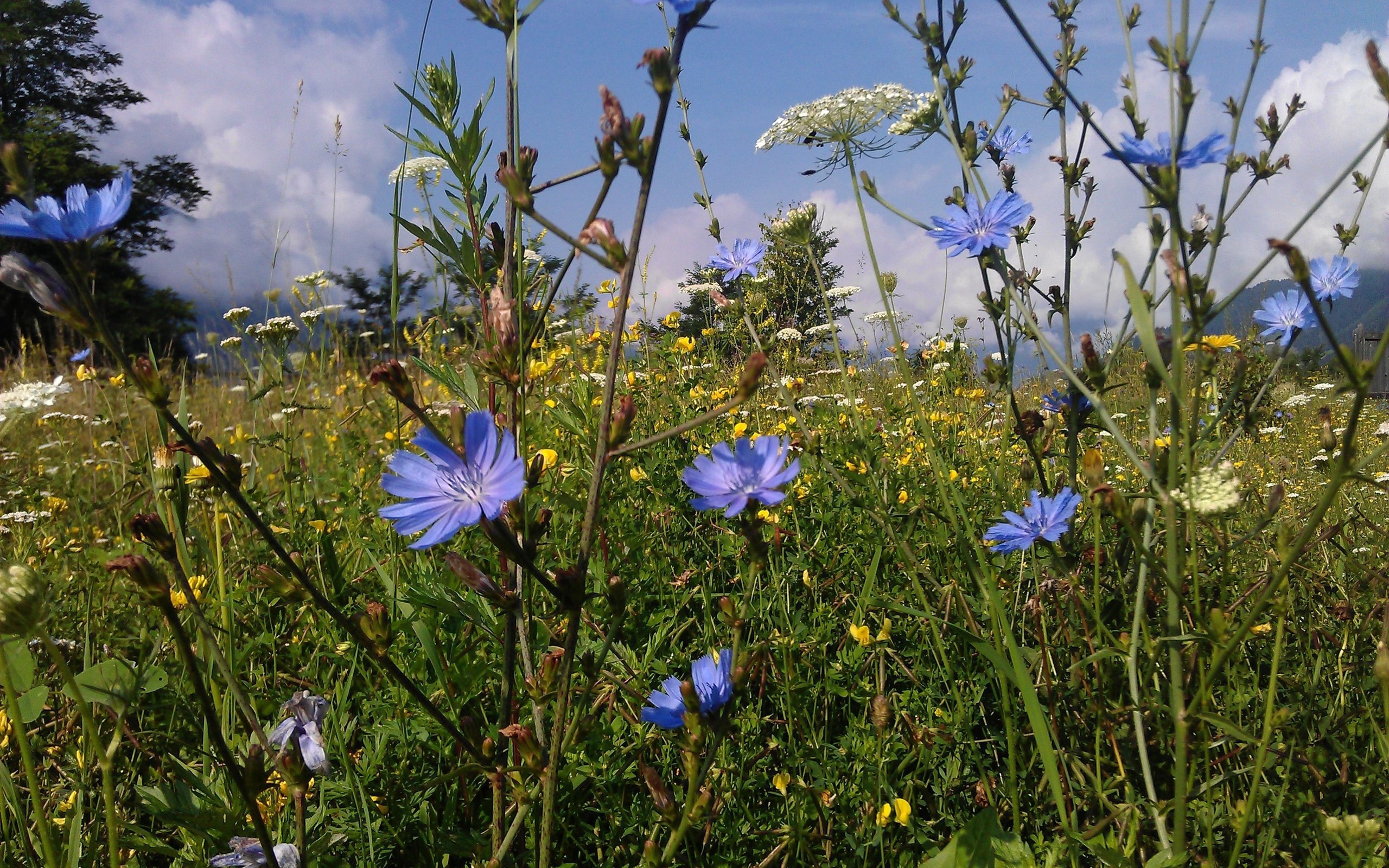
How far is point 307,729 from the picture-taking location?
1168mm

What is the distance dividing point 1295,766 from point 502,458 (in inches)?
67.9

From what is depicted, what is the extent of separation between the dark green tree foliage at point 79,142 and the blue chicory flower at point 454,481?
24.0 metres

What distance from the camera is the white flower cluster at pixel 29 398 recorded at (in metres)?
1.97

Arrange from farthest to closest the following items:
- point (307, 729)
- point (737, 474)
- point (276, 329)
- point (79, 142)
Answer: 1. point (79, 142)
2. point (276, 329)
3. point (307, 729)
4. point (737, 474)

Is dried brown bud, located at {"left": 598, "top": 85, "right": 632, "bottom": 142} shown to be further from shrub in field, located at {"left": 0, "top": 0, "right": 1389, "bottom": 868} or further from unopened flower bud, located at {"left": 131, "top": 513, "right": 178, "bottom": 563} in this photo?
unopened flower bud, located at {"left": 131, "top": 513, "right": 178, "bottom": 563}

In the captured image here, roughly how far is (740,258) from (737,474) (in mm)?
1192

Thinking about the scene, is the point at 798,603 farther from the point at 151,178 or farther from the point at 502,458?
the point at 151,178

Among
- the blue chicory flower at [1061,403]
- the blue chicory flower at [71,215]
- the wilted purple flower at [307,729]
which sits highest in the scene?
the blue chicory flower at [71,215]

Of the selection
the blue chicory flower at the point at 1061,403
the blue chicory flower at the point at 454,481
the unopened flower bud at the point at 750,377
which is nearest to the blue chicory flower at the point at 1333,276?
the blue chicory flower at the point at 1061,403

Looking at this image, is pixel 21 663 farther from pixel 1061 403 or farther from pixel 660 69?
pixel 1061 403

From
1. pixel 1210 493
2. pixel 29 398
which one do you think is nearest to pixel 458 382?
pixel 1210 493

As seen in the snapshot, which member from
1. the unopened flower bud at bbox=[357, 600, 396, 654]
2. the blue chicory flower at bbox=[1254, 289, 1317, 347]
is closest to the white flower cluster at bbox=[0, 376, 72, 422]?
the unopened flower bud at bbox=[357, 600, 396, 654]

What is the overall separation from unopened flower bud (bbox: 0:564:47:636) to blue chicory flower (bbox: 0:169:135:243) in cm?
42

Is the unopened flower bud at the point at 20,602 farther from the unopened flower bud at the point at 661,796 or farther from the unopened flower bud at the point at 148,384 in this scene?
the unopened flower bud at the point at 661,796
